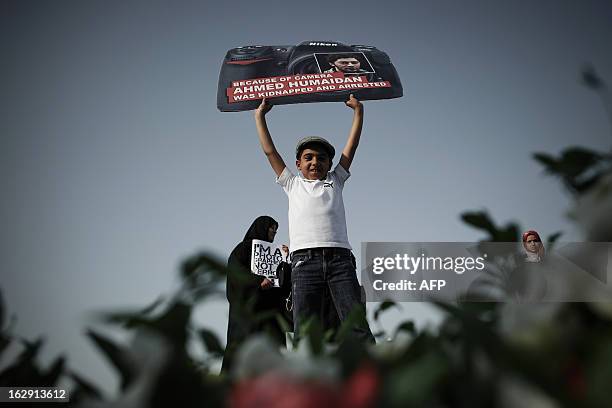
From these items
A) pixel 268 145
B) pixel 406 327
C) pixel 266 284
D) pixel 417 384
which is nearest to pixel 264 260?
pixel 266 284

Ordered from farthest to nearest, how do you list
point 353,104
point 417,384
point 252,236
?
point 252,236 → point 353,104 → point 417,384

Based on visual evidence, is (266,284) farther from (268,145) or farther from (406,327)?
(406,327)

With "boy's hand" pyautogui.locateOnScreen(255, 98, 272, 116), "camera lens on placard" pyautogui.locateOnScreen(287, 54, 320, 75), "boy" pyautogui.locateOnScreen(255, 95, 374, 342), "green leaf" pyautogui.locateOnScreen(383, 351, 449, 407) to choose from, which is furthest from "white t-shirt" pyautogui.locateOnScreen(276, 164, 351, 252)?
"green leaf" pyautogui.locateOnScreen(383, 351, 449, 407)

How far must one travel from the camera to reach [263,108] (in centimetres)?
338

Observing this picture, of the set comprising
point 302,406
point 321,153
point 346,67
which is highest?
point 346,67

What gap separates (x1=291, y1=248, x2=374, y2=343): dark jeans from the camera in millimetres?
2943

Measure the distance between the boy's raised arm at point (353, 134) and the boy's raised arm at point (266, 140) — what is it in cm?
37

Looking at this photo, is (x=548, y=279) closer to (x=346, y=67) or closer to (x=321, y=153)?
(x=321, y=153)

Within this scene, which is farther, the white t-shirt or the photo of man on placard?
the photo of man on placard

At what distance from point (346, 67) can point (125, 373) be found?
3.68m

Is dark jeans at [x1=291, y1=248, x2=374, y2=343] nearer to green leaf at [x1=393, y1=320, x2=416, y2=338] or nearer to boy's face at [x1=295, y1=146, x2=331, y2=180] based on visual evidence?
boy's face at [x1=295, y1=146, x2=331, y2=180]

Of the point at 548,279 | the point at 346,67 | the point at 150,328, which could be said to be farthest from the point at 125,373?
the point at 346,67

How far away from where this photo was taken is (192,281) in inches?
13.2

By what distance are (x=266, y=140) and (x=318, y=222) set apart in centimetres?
66
